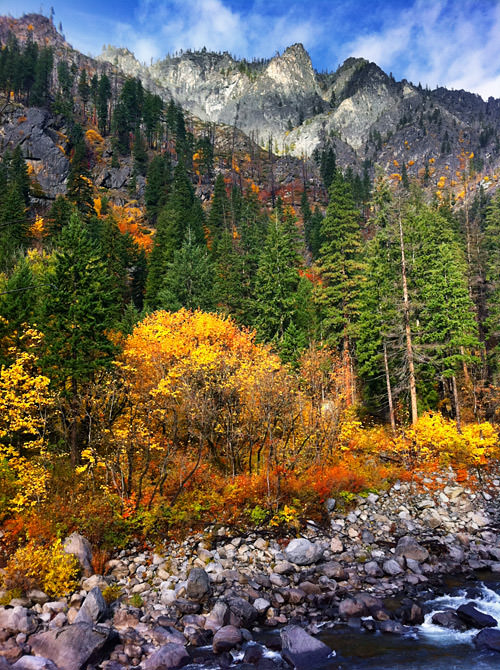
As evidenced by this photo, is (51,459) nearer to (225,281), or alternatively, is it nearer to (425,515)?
(425,515)

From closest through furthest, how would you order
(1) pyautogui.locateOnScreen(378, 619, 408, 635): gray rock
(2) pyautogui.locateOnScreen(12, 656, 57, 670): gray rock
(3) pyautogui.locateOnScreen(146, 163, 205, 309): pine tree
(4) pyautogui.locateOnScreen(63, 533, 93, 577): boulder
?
(2) pyautogui.locateOnScreen(12, 656, 57, 670): gray rock
(1) pyautogui.locateOnScreen(378, 619, 408, 635): gray rock
(4) pyautogui.locateOnScreen(63, 533, 93, 577): boulder
(3) pyautogui.locateOnScreen(146, 163, 205, 309): pine tree

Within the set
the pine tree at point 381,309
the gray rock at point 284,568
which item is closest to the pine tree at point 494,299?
the pine tree at point 381,309

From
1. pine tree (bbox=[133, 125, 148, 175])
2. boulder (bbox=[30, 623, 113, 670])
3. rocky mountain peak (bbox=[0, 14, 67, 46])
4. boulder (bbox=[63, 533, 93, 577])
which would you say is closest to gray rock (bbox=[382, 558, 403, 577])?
boulder (bbox=[30, 623, 113, 670])

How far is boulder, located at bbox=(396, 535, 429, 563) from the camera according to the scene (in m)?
15.9

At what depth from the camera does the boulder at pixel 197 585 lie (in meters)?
13.3

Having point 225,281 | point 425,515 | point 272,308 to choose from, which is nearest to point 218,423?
point 425,515

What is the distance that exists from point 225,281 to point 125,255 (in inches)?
570

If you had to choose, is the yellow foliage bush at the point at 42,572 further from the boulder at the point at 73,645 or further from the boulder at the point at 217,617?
the boulder at the point at 217,617

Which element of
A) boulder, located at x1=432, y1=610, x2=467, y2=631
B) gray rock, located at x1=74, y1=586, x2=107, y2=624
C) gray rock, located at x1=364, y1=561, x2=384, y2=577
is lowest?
boulder, located at x1=432, y1=610, x2=467, y2=631

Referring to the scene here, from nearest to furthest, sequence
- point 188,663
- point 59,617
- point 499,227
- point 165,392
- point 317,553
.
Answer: point 188,663 → point 59,617 → point 317,553 → point 165,392 → point 499,227

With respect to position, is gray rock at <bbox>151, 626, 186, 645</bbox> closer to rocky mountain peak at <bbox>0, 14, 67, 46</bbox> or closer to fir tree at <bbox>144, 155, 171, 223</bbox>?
fir tree at <bbox>144, 155, 171, 223</bbox>

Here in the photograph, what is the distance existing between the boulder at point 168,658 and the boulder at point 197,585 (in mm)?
2259

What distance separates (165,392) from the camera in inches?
749

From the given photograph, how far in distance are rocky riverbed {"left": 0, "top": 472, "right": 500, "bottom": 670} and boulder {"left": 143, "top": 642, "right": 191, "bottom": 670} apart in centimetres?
2
